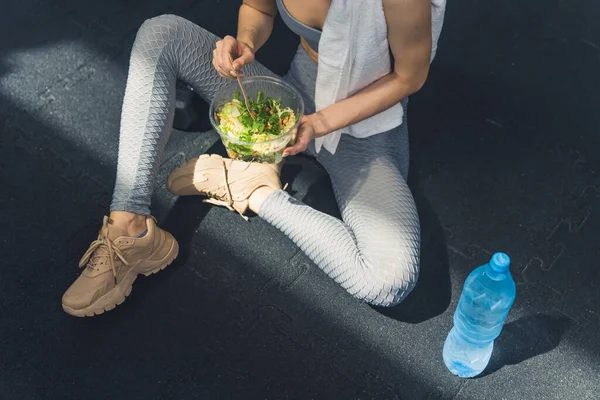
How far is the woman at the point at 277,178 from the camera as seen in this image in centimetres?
181

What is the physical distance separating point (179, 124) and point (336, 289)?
67 cm

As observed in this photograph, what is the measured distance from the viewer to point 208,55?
1976 mm

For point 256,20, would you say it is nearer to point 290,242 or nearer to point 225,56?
point 225,56

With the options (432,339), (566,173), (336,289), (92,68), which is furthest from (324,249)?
(92,68)

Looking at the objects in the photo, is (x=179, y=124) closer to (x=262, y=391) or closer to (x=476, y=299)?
(x=262, y=391)

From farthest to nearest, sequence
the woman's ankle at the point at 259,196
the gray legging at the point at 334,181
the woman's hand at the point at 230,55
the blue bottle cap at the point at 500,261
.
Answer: the woman's ankle at the point at 259,196 < the gray legging at the point at 334,181 < the woman's hand at the point at 230,55 < the blue bottle cap at the point at 500,261

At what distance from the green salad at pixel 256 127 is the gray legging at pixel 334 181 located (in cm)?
16

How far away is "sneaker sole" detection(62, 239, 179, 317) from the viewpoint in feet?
6.29

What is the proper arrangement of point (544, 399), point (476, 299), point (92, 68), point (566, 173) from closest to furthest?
point (476, 299), point (544, 399), point (566, 173), point (92, 68)

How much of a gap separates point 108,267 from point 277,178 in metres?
0.47

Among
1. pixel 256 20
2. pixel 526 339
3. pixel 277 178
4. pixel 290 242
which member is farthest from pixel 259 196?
pixel 526 339

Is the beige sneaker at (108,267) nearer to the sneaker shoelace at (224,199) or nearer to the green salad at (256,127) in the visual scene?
the sneaker shoelace at (224,199)

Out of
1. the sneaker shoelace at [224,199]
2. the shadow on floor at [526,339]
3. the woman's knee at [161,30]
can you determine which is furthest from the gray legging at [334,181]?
the shadow on floor at [526,339]

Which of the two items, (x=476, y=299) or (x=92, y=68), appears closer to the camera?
(x=476, y=299)
